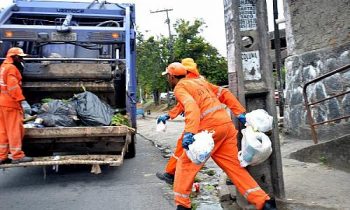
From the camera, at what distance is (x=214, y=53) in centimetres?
3134

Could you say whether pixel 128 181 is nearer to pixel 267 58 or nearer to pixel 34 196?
pixel 34 196

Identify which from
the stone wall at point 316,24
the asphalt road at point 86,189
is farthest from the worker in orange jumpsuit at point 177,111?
the stone wall at point 316,24

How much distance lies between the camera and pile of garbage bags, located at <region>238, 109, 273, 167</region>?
3533 mm

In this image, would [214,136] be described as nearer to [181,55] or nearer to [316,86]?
[316,86]

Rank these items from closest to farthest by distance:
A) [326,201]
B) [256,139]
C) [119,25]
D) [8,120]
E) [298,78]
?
[256,139] < [326,201] < [8,120] < [298,78] < [119,25]

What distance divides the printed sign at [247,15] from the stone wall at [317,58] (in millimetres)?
2951

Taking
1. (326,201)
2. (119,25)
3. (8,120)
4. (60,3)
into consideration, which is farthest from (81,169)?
(326,201)

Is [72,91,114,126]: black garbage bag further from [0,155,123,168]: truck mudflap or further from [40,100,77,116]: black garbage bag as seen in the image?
[0,155,123,168]: truck mudflap

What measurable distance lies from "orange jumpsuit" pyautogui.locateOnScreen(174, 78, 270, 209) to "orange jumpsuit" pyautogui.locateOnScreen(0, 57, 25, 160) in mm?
2652

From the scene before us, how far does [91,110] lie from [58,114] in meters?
0.46

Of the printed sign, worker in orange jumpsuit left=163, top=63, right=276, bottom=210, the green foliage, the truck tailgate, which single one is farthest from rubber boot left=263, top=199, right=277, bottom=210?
the green foliage

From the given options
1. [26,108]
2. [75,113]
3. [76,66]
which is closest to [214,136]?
[75,113]

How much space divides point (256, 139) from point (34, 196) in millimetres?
2838

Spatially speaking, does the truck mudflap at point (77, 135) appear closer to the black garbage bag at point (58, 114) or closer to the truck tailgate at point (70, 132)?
the truck tailgate at point (70, 132)
